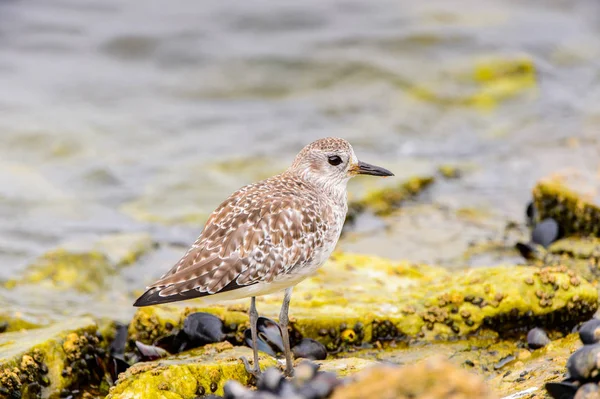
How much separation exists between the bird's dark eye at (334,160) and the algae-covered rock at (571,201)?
304 cm

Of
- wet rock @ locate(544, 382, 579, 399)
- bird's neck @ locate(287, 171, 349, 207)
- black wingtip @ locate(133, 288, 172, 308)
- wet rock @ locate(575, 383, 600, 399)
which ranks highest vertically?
bird's neck @ locate(287, 171, 349, 207)

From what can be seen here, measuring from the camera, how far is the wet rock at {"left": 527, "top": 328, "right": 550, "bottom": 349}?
5.84 metres

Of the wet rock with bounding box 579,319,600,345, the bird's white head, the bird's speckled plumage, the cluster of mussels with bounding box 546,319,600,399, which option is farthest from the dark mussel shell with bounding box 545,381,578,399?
the bird's white head

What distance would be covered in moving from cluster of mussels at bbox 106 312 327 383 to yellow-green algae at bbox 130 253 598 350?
0.15m

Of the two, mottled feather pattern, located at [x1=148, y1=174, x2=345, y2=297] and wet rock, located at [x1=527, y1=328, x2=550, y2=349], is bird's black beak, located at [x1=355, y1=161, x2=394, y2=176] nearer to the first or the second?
mottled feather pattern, located at [x1=148, y1=174, x2=345, y2=297]

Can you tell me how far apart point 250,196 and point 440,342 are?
1881mm

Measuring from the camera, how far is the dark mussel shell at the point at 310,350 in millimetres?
5871

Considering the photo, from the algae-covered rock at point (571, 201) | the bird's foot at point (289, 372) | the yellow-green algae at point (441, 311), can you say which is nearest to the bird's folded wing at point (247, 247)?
the bird's foot at point (289, 372)

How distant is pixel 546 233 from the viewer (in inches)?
320

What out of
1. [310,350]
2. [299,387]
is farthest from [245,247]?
[299,387]

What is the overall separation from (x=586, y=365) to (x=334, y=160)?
2767mm

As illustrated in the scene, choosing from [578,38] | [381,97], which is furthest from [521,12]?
[381,97]

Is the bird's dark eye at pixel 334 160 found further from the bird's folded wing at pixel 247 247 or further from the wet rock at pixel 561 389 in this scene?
the wet rock at pixel 561 389

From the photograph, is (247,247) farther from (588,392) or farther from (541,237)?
(541,237)
